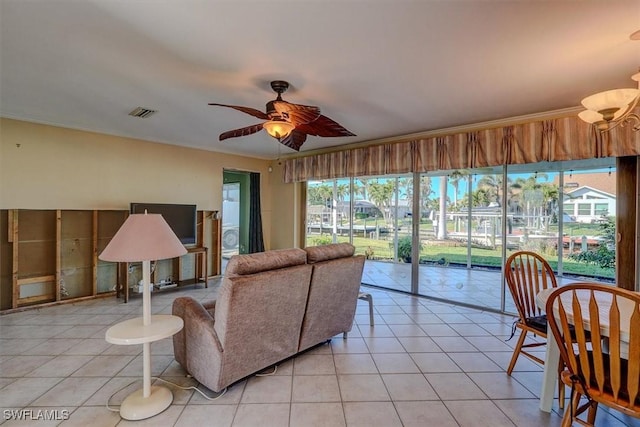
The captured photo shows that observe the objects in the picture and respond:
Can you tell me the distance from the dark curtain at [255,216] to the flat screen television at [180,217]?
4.98 feet

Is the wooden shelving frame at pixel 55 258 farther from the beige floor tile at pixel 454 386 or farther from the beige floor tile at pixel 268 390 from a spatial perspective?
the beige floor tile at pixel 454 386

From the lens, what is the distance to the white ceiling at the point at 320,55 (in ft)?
5.93

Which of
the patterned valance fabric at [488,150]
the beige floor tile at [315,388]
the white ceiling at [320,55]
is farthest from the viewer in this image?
the patterned valance fabric at [488,150]

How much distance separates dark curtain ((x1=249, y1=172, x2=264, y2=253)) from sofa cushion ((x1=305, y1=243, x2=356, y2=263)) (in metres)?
3.92

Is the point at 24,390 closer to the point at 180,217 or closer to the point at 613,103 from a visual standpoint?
the point at 180,217

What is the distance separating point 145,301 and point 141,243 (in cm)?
46

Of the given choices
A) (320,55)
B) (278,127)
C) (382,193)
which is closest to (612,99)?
(320,55)

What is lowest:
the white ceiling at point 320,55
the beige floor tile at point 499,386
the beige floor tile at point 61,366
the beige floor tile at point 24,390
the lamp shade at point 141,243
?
the beige floor tile at point 499,386

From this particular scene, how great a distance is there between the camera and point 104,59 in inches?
94.2

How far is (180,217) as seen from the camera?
4883 mm

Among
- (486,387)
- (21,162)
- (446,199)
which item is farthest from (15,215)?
(446,199)

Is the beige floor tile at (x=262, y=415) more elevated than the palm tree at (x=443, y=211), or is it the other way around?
the palm tree at (x=443, y=211)

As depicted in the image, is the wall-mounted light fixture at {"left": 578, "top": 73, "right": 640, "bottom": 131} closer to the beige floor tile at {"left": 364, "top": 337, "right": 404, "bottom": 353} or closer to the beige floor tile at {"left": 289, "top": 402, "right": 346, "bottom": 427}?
the beige floor tile at {"left": 364, "top": 337, "right": 404, "bottom": 353}

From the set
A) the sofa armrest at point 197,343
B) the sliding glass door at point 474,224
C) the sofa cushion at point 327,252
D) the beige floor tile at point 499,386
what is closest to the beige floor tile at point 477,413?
the beige floor tile at point 499,386
